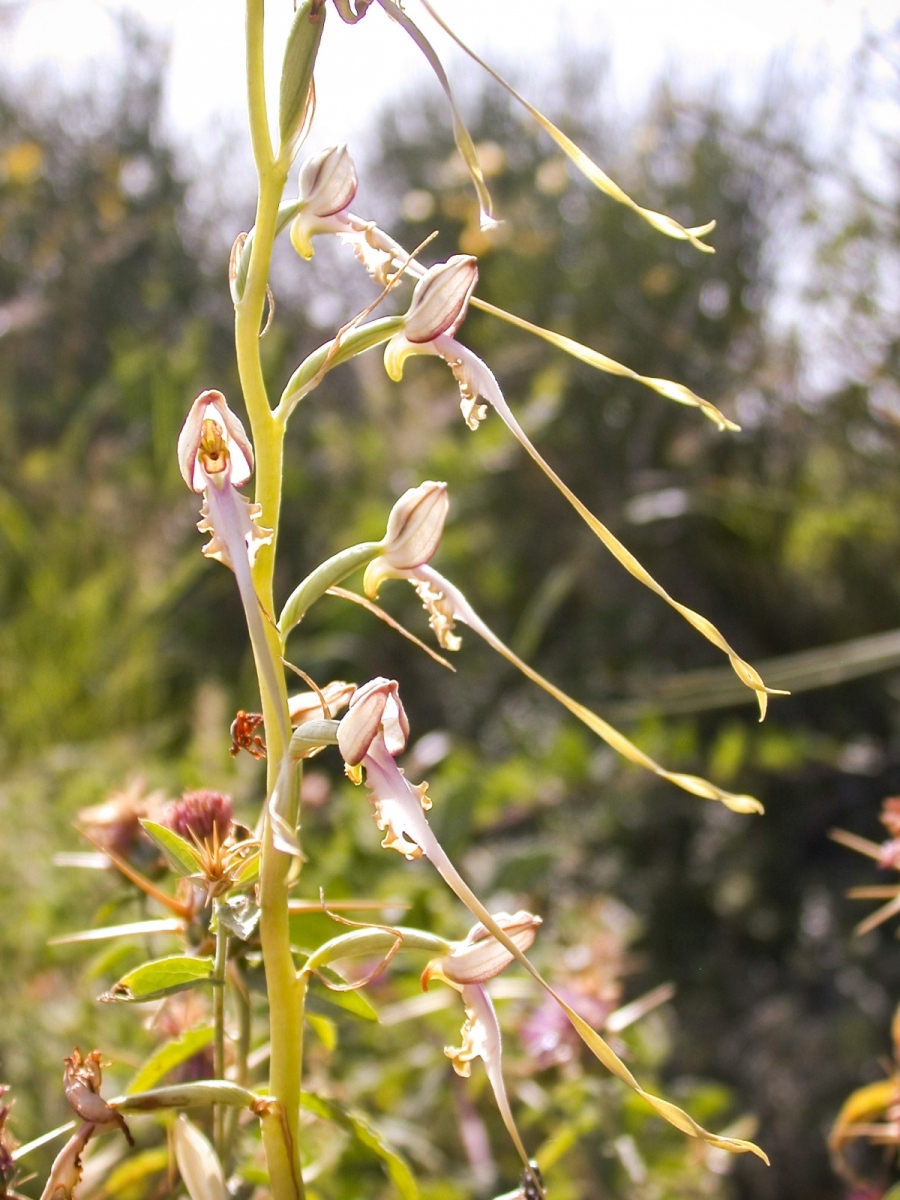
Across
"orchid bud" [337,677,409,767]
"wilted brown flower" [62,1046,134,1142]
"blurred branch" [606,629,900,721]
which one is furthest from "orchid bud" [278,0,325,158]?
"blurred branch" [606,629,900,721]

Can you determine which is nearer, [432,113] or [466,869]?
[466,869]

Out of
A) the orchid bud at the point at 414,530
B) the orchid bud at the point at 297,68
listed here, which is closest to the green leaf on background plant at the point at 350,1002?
the orchid bud at the point at 414,530

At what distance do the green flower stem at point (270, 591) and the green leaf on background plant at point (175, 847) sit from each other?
0.19ft

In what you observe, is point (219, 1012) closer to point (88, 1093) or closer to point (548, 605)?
point (88, 1093)

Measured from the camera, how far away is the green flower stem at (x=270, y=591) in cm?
31

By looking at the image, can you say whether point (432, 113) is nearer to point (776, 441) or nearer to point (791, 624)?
point (776, 441)

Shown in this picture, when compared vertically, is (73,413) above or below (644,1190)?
below

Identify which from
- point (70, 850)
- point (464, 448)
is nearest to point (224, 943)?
point (70, 850)

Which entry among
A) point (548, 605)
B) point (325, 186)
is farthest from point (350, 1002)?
point (548, 605)

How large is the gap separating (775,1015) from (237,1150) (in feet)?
3.56

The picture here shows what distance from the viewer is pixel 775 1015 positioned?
4.62 feet

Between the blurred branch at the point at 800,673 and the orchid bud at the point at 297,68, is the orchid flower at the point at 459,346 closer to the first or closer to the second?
the orchid bud at the point at 297,68

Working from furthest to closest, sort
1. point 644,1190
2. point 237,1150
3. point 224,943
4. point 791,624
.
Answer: point 791,624 → point 644,1190 → point 237,1150 → point 224,943

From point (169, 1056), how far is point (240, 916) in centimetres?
11
